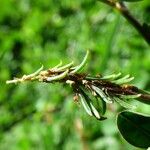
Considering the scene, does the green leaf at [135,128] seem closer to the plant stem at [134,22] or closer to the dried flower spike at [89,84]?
the dried flower spike at [89,84]

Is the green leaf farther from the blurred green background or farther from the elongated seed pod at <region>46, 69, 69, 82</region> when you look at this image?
the blurred green background

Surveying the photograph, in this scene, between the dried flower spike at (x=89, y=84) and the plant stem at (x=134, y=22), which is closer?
the dried flower spike at (x=89, y=84)

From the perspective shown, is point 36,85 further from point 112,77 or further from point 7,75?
point 112,77

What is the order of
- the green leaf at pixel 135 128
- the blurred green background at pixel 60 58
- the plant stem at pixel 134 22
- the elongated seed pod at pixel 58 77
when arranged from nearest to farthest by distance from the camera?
the elongated seed pod at pixel 58 77, the green leaf at pixel 135 128, the plant stem at pixel 134 22, the blurred green background at pixel 60 58

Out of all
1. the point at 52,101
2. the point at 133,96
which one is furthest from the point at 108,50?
the point at 133,96

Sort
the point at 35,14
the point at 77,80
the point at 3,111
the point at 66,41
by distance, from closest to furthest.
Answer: the point at 77,80 → the point at 3,111 → the point at 66,41 → the point at 35,14

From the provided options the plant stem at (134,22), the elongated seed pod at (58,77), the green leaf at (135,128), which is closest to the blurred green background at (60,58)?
the plant stem at (134,22)

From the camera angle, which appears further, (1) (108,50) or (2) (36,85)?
(2) (36,85)
